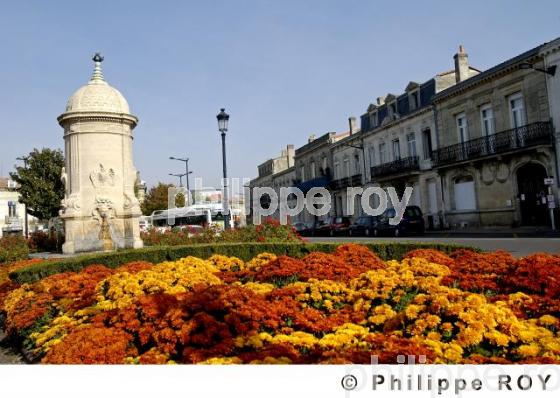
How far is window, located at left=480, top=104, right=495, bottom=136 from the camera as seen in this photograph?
26156mm

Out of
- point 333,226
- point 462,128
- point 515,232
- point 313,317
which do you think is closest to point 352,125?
point 333,226

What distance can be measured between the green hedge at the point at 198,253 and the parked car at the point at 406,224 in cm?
1693

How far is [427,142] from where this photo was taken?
1268 inches

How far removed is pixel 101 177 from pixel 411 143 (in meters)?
24.3

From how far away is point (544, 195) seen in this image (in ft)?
75.0

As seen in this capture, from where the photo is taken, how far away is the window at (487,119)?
1030 inches

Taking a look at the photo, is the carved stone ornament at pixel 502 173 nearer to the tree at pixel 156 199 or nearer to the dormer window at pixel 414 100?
the dormer window at pixel 414 100

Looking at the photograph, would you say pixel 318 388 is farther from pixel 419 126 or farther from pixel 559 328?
pixel 419 126

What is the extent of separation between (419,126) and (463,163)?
6022 millimetres

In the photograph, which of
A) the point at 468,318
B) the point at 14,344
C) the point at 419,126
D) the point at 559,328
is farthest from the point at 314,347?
the point at 419,126

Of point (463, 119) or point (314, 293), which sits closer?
point (314, 293)

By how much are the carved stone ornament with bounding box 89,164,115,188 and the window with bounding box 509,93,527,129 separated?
2017cm

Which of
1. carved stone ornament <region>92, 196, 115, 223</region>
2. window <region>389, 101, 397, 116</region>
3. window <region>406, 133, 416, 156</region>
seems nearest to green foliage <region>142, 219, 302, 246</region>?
carved stone ornament <region>92, 196, 115, 223</region>

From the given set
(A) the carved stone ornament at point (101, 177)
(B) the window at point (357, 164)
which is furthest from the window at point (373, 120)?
(A) the carved stone ornament at point (101, 177)
